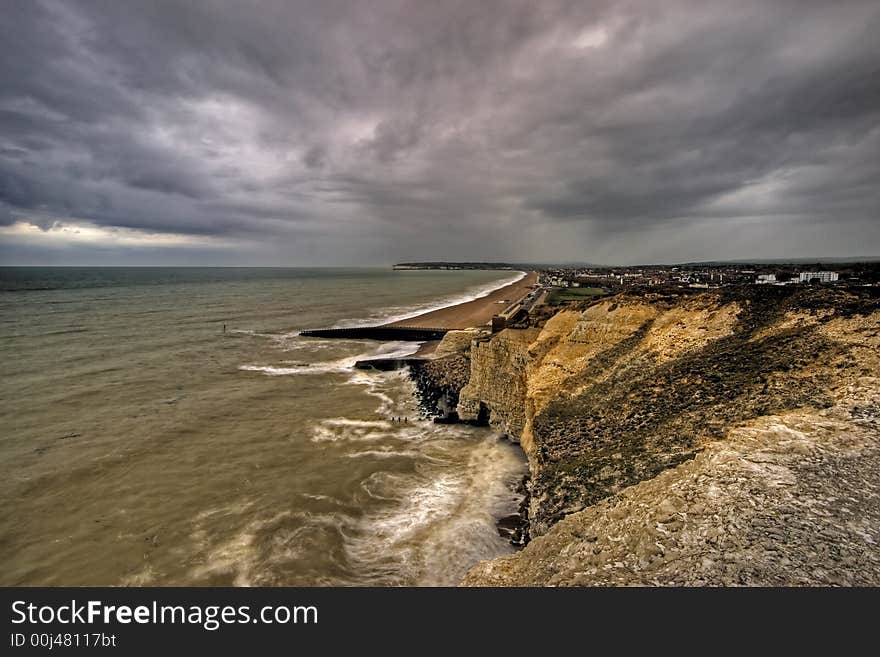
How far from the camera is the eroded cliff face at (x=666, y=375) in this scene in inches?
404

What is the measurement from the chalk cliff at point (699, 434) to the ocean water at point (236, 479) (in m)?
4.12

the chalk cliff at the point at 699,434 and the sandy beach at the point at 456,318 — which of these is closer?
the chalk cliff at the point at 699,434

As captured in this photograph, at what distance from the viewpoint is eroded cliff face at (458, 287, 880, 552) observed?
10.2 meters

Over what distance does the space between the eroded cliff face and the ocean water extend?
392 cm

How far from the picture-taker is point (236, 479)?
56.8 feet

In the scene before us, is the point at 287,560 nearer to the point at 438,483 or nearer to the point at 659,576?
the point at 438,483

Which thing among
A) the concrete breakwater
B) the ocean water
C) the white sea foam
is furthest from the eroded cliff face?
the concrete breakwater

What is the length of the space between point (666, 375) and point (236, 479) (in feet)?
58.1

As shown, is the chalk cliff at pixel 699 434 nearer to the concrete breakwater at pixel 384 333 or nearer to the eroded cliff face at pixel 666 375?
the eroded cliff face at pixel 666 375

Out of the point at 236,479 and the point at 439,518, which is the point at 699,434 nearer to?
the point at 439,518

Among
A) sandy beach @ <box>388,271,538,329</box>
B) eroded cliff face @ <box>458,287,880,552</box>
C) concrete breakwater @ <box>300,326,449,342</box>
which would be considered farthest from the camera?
sandy beach @ <box>388,271,538,329</box>

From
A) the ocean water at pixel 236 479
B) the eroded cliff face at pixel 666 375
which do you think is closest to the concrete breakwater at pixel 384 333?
the ocean water at pixel 236 479

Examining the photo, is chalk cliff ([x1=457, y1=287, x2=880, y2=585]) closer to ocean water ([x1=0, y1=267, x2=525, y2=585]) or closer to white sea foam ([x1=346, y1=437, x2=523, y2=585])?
white sea foam ([x1=346, y1=437, x2=523, y2=585])

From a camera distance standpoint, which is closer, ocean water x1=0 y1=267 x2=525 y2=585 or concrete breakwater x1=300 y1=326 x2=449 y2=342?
ocean water x1=0 y1=267 x2=525 y2=585
